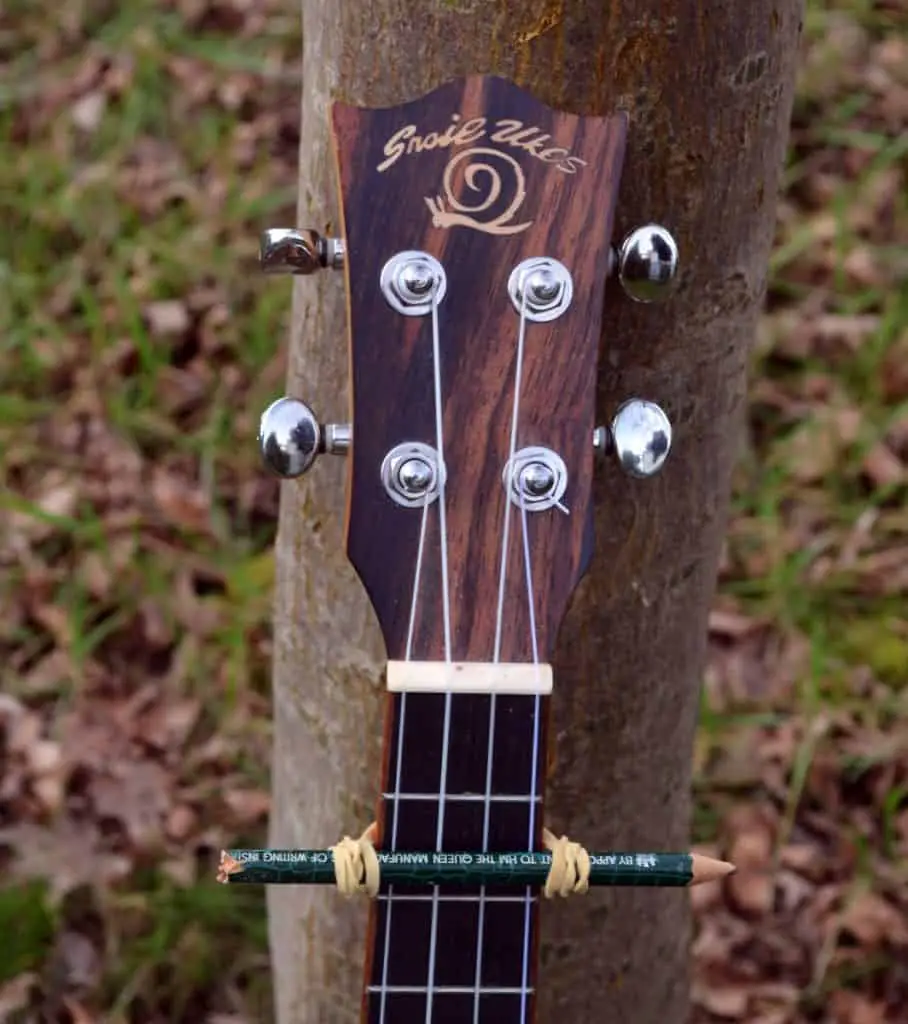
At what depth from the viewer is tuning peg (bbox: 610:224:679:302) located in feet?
3.88

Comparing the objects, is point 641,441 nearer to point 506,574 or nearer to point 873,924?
point 506,574

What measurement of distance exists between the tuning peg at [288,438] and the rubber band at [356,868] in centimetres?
33

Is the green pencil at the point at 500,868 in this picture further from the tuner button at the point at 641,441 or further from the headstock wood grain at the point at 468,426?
the tuner button at the point at 641,441

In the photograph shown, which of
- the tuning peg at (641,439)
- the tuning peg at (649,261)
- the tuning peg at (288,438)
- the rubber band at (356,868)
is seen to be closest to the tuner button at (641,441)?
the tuning peg at (641,439)

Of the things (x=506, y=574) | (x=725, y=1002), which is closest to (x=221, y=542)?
(x=725, y=1002)

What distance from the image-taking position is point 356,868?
3.88 ft

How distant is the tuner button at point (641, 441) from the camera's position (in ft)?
3.94

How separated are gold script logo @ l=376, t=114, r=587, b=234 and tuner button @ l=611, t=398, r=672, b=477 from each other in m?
0.20

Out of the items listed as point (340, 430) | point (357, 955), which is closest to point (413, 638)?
point (340, 430)

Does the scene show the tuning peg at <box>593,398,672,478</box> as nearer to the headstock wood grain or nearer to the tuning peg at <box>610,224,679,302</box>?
the headstock wood grain

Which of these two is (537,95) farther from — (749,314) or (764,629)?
(764,629)

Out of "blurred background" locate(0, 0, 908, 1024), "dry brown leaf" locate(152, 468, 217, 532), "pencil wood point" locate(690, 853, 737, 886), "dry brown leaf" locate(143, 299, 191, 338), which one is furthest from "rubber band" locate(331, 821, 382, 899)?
"dry brown leaf" locate(143, 299, 191, 338)

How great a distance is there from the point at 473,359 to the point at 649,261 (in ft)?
0.59

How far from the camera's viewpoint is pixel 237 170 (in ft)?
12.0
